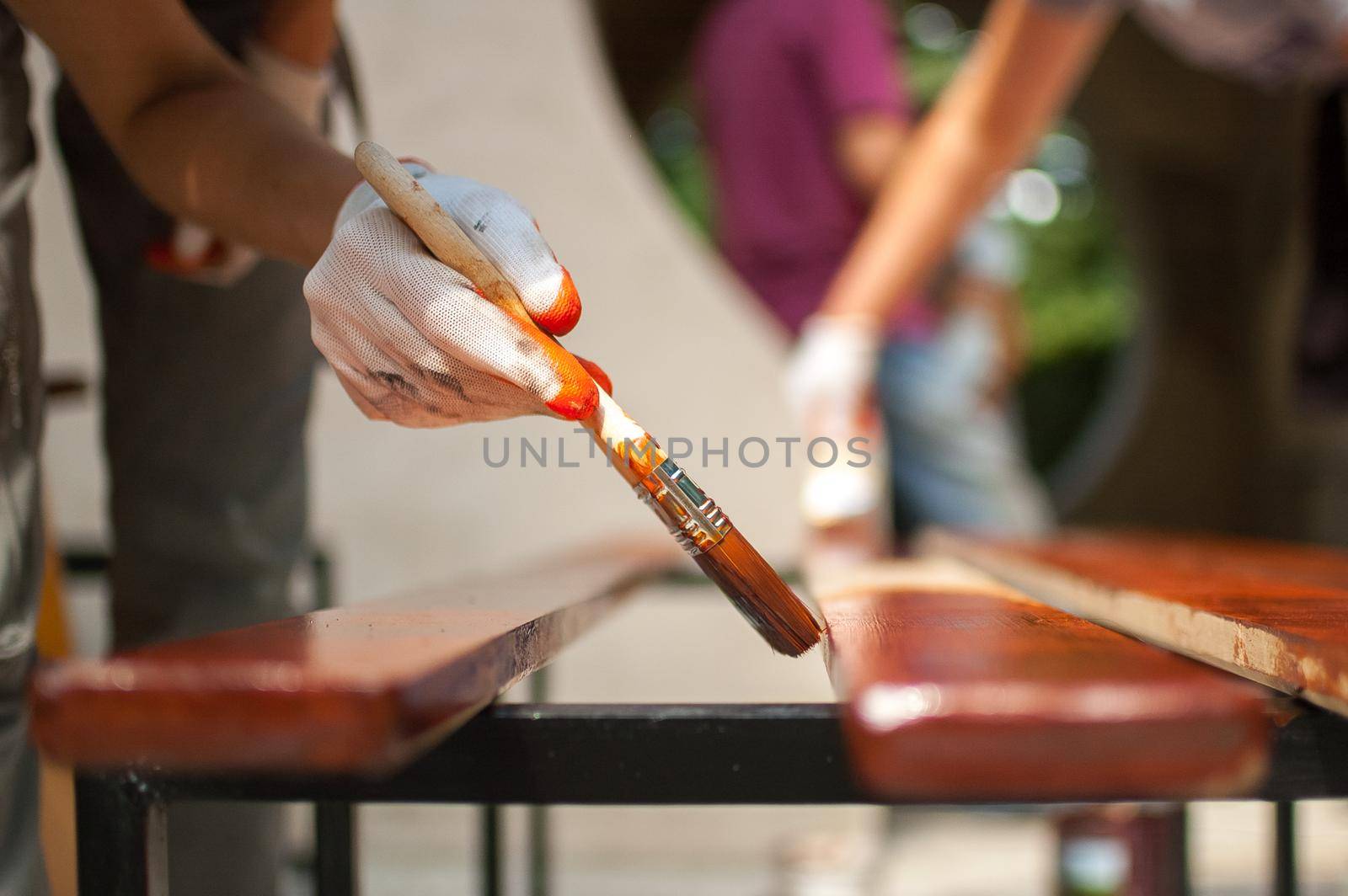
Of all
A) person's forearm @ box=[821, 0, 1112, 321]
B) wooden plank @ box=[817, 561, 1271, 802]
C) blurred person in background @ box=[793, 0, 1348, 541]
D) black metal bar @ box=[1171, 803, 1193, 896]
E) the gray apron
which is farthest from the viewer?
blurred person in background @ box=[793, 0, 1348, 541]

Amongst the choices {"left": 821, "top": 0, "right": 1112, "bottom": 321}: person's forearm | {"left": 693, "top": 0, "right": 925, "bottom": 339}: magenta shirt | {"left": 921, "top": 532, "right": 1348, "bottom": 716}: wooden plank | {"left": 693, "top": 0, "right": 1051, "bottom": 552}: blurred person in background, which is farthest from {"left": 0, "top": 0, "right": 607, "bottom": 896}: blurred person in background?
{"left": 693, "top": 0, "right": 925, "bottom": 339}: magenta shirt

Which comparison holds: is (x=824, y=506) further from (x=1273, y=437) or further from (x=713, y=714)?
(x=1273, y=437)

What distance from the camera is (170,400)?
2.79ft

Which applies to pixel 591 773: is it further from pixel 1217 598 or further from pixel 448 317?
pixel 1217 598

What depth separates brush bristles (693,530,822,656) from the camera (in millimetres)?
498

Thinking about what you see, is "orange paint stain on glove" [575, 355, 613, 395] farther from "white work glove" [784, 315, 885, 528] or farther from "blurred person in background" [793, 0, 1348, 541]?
"blurred person in background" [793, 0, 1348, 541]

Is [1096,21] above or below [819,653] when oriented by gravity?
above

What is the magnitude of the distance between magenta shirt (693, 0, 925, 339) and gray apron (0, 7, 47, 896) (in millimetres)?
1276

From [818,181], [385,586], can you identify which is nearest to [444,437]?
[385,586]

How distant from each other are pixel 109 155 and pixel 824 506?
2.44 ft

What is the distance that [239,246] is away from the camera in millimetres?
753

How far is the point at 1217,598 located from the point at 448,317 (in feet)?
1.39

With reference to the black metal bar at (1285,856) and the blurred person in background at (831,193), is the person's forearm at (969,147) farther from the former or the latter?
A: the black metal bar at (1285,856)

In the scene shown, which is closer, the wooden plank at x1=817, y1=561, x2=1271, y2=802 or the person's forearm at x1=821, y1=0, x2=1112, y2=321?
the wooden plank at x1=817, y1=561, x2=1271, y2=802
